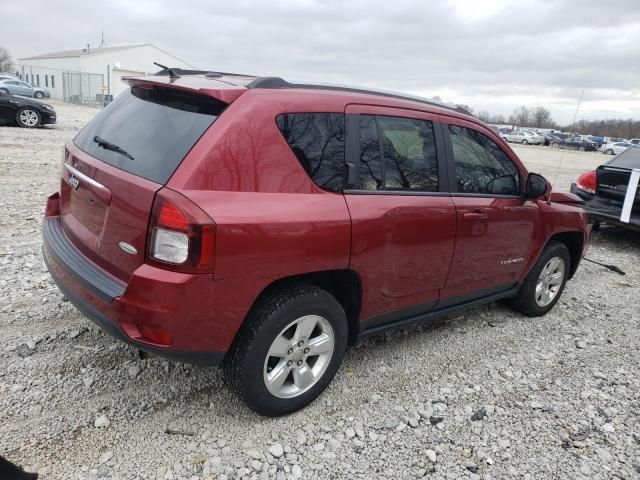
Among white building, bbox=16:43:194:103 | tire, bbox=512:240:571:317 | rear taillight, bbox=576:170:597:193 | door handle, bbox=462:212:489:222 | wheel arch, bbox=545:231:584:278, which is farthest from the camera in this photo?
white building, bbox=16:43:194:103

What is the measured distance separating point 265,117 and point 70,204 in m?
1.37

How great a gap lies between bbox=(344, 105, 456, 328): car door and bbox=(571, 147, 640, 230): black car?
5.02 meters

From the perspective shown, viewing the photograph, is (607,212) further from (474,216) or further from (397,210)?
(397,210)

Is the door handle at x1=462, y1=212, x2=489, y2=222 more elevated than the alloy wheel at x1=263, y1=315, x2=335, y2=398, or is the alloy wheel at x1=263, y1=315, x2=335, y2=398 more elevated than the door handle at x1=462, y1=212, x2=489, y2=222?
the door handle at x1=462, y1=212, x2=489, y2=222

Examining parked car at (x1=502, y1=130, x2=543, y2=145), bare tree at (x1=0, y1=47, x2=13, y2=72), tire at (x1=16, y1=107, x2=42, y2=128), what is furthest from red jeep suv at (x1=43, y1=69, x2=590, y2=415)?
bare tree at (x1=0, y1=47, x2=13, y2=72)

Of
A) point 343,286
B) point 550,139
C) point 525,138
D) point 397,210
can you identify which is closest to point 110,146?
point 343,286

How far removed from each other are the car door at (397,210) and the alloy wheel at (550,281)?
1551 mm

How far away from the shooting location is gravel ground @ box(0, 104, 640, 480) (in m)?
2.49

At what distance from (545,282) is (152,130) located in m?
3.67

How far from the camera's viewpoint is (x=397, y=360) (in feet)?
11.7

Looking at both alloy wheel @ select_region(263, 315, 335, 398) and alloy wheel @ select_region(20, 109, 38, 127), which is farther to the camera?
alloy wheel @ select_region(20, 109, 38, 127)

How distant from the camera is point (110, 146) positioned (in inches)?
105

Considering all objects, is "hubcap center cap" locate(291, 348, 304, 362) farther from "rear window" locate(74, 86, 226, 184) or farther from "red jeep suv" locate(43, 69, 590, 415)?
"rear window" locate(74, 86, 226, 184)

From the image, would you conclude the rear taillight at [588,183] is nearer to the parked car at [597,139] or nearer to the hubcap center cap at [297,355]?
the hubcap center cap at [297,355]
